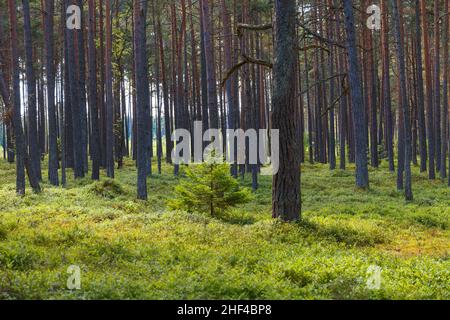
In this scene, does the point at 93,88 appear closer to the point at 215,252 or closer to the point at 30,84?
the point at 30,84

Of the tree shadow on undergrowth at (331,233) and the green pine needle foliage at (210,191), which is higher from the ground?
the green pine needle foliage at (210,191)

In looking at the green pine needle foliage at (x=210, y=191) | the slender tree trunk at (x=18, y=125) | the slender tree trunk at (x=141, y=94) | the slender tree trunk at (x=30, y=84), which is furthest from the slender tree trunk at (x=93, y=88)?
the green pine needle foliage at (x=210, y=191)

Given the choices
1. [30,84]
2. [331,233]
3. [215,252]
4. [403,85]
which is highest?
[30,84]

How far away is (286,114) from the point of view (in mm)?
11305

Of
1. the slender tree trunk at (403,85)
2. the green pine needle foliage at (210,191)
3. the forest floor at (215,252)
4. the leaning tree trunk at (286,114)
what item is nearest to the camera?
the forest floor at (215,252)

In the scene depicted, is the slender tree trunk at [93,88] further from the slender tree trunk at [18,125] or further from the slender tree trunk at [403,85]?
the slender tree trunk at [403,85]

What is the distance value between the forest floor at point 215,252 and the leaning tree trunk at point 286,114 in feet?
1.94

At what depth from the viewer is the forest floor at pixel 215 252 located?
20.3ft

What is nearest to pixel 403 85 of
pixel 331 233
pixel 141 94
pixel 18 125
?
pixel 331 233

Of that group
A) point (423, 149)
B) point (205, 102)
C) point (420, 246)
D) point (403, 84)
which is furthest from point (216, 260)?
point (423, 149)

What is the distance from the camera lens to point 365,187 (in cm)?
2042

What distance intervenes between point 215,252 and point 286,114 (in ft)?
14.1
